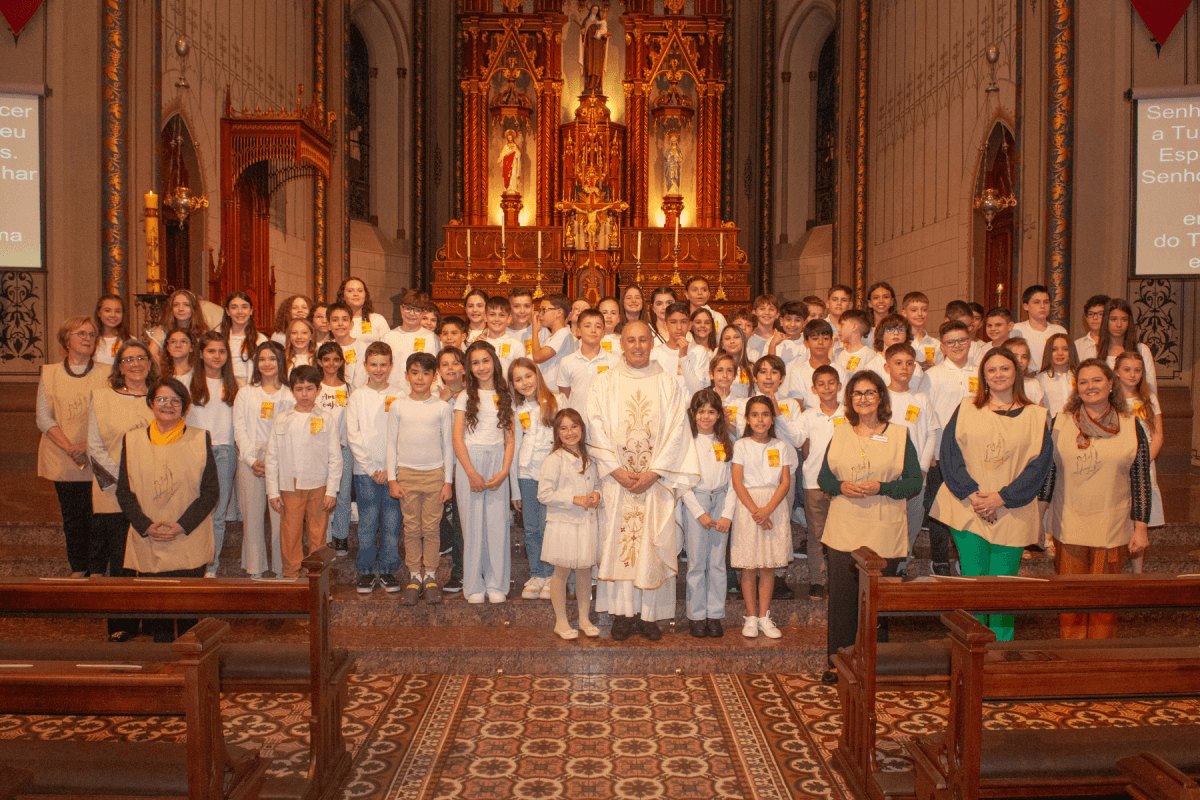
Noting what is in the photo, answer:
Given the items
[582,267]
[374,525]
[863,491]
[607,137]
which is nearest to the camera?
[863,491]

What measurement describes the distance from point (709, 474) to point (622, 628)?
3.12 ft

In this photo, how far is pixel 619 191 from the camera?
1498 cm

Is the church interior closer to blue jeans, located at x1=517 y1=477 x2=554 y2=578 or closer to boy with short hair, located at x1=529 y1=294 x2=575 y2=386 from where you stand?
blue jeans, located at x1=517 y1=477 x2=554 y2=578

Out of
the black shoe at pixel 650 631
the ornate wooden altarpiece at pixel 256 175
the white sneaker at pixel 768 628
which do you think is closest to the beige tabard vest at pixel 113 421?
the black shoe at pixel 650 631

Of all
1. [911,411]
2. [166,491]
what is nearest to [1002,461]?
[911,411]

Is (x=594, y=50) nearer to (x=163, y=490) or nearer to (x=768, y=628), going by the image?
(x=768, y=628)

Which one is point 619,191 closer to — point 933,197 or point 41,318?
point 933,197

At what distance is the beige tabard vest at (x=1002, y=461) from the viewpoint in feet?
14.3

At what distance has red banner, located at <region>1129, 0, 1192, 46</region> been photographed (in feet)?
25.4

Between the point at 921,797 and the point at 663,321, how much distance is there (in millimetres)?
4274

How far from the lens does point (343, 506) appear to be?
20.1 ft

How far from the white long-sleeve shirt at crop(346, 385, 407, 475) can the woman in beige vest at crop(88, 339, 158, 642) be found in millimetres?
1097

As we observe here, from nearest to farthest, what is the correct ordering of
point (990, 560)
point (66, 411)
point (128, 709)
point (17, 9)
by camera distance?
point (128, 709)
point (990, 560)
point (66, 411)
point (17, 9)

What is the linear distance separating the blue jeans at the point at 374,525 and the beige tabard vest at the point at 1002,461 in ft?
10.2
